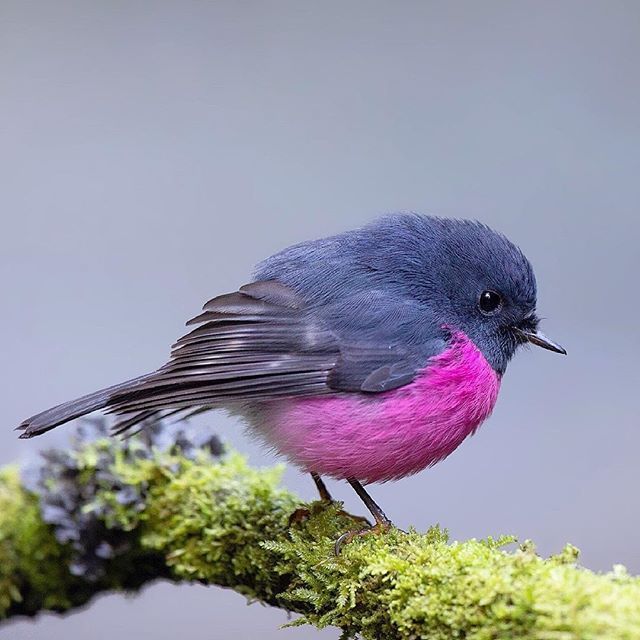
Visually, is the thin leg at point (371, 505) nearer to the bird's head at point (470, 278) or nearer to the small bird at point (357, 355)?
the small bird at point (357, 355)

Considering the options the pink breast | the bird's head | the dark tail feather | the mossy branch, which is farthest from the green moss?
the bird's head

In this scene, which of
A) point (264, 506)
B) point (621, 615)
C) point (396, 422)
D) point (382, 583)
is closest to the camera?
point (621, 615)

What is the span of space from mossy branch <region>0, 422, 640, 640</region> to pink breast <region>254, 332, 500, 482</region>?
0.26 metres

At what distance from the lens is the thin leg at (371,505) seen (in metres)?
2.97

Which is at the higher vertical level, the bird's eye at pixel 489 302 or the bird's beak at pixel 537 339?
the bird's eye at pixel 489 302

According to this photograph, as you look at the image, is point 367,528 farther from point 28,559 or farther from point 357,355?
point 28,559

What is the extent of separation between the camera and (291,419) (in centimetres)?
299

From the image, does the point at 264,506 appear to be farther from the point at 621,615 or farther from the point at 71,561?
the point at 621,615

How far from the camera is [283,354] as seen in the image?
9.66 feet

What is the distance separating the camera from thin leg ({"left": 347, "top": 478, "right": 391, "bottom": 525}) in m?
2.97

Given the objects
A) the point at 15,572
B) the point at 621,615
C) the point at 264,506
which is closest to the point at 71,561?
the point at 15,572

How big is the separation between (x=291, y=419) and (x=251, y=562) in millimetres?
519

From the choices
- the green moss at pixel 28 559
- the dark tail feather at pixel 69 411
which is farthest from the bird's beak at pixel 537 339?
the green moss at pixel 28 559

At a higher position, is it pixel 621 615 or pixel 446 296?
pixel 446 296
